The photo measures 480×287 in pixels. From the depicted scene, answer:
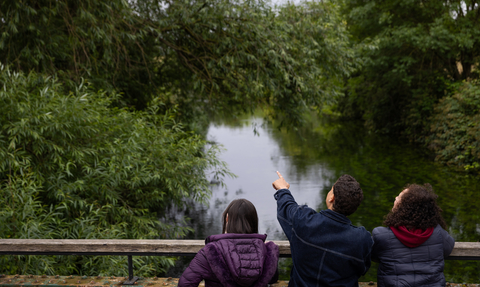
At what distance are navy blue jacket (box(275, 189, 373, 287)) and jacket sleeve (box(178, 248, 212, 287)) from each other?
481 mm

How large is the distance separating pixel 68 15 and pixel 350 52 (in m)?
7.20

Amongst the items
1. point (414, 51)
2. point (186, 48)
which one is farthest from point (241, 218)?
point (414, 51)

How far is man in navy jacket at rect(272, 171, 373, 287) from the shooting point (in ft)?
6.71

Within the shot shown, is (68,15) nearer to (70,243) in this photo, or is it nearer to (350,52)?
(70,243)

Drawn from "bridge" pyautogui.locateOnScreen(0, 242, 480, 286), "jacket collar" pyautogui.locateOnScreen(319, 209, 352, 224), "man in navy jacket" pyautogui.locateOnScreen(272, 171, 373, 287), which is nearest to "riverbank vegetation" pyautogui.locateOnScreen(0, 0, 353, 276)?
"bridge" pyautogui.locateOnScreen(0, 242, 480, 286)

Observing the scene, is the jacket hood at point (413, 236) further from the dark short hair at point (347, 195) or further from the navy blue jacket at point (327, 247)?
the dark short hair at point (347, 195)

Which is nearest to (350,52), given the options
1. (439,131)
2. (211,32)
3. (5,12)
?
(211,32)

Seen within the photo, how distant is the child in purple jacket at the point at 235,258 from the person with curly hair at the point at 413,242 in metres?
0.62

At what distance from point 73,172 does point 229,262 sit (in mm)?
4244

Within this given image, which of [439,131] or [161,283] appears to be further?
[439,131]

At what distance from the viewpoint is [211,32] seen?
29.3 feet

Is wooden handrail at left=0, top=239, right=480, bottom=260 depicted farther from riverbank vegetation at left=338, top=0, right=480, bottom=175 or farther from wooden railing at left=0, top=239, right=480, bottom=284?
riverbank vegetation at left=338, top=0, right=480, bottom=175

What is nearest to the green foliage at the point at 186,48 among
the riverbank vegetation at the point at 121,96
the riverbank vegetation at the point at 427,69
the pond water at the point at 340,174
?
the riverbank vegetation at the point at 121,96

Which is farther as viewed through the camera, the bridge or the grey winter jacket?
the bridge
